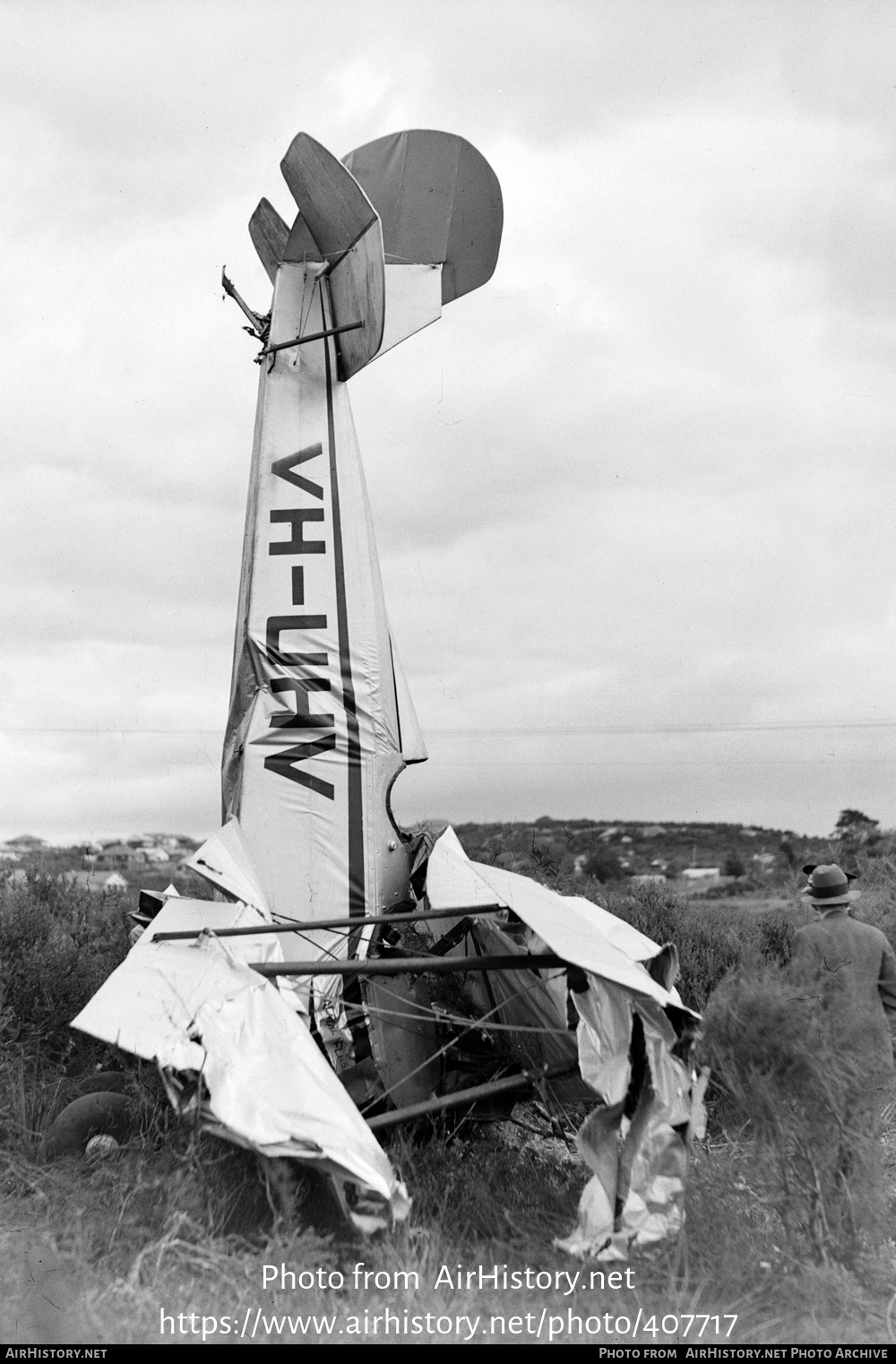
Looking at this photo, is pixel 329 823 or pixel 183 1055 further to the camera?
pixel 329 823

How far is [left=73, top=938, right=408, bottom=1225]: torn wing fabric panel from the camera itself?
4.82m

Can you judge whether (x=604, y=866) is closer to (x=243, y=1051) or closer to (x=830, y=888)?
(x=830, y=888)

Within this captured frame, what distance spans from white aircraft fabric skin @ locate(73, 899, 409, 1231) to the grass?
0.30 meters

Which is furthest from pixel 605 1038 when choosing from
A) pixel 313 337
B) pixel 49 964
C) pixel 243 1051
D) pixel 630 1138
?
pixel 313 337

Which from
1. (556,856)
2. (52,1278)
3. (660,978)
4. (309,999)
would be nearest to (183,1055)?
(52,1278)

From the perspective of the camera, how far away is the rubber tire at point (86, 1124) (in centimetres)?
612

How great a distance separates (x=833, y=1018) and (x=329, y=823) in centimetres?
377

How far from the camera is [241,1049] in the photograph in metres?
5.24

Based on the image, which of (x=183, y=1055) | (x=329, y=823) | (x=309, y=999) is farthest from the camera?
(x=329, y=823)

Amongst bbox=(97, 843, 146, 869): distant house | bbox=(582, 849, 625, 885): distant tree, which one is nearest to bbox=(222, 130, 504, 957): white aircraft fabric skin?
bbox=(582, 849, 625, 885): distant tree

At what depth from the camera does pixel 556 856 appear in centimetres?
1526
